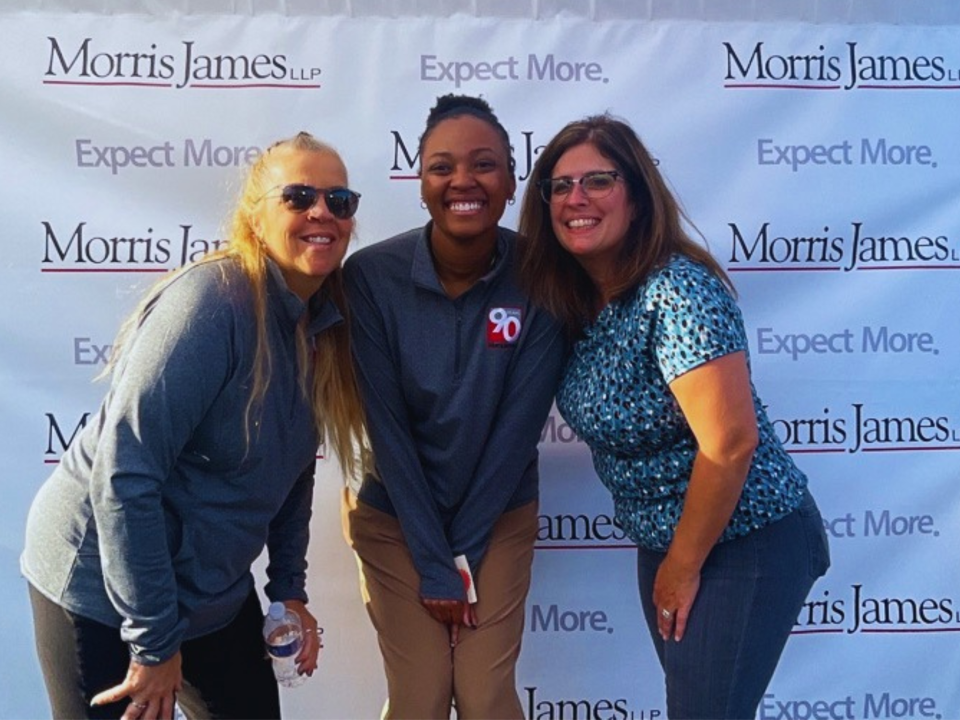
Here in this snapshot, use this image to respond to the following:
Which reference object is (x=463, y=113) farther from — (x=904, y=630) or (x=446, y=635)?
(x=904, y=630)

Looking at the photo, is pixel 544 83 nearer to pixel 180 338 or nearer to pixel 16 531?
pixel 180 338

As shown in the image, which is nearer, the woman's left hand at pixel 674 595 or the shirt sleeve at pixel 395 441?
the woman's left hand at pixel 674 595

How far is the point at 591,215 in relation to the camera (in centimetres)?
200

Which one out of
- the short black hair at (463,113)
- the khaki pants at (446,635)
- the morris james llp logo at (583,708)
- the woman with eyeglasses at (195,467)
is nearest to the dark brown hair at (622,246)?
the short black hair at (463,113)

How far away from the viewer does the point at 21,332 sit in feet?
8.68

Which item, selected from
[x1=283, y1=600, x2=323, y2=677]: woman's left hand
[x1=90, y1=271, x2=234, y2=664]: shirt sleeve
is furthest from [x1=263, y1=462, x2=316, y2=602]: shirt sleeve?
[x1=90, y1=271, x2=234, y2=664]: shirt sleeve

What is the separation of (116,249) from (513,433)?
1.34 metres

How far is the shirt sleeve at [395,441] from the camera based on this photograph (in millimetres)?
2199

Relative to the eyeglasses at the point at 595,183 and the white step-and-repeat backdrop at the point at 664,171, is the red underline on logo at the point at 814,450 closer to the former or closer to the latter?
the white step-and-repeat backdrop at the point at 664,171

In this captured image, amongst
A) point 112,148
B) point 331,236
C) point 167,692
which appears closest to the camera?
point 167,692

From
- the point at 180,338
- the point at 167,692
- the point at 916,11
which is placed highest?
the point at 916,11

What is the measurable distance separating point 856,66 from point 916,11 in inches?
10.1

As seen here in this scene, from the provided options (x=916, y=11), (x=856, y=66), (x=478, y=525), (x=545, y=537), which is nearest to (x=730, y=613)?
(x=478, y=525)

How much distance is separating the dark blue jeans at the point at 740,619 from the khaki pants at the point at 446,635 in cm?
52
